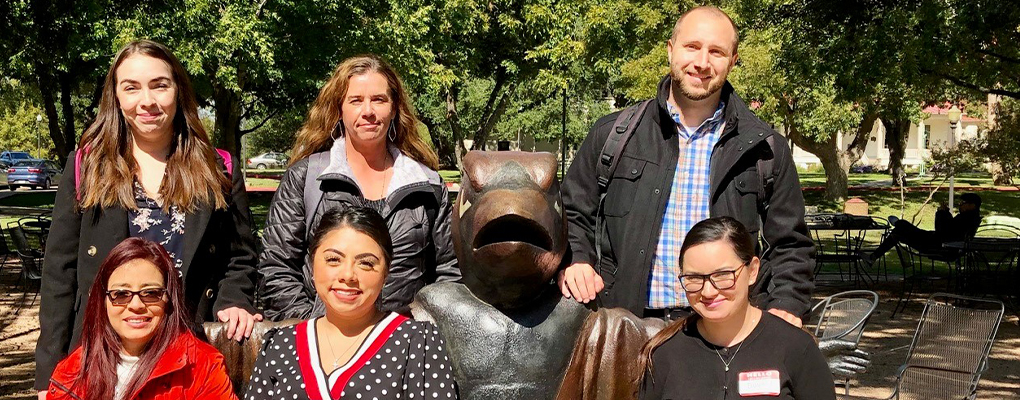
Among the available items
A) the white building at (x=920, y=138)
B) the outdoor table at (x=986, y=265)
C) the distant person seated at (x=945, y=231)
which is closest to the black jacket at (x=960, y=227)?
the distant person seated at (x=945, y=231)

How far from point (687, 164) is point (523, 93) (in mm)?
29720

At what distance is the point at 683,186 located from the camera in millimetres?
3127

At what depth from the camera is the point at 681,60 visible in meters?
3.05

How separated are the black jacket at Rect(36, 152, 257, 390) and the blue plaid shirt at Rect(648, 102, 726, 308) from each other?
1.32 m

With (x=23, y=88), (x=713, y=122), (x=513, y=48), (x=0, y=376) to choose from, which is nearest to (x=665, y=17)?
(x=513, y=48)

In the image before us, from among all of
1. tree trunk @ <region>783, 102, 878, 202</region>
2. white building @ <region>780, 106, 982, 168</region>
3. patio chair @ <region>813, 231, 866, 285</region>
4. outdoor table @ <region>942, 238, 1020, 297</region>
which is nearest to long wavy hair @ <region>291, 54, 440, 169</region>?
patio chair @ <region>813, 231, 866, 285</region>

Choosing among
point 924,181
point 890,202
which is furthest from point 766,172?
point 924,181

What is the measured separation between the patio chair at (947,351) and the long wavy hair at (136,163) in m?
5.04

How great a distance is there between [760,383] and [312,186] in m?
1.51

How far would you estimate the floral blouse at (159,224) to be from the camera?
118 inches

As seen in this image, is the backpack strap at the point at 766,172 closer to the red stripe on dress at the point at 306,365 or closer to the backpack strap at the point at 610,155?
the backpack strap at the point at 610,155

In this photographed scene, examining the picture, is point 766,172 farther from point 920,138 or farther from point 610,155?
point 920,138

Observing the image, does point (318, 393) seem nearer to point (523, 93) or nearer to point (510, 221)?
point (510, 221)

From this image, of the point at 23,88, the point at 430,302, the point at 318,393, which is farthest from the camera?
the point at 23,88
